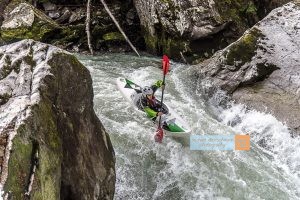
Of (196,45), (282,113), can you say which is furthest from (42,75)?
(196,45)

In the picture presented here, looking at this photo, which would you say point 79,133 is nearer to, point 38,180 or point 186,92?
point 38,180

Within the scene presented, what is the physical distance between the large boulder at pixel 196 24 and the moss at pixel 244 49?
189 cm

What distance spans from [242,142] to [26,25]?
893 centimetres

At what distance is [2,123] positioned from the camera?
3.92 m

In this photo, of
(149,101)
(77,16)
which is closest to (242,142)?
(149,101)

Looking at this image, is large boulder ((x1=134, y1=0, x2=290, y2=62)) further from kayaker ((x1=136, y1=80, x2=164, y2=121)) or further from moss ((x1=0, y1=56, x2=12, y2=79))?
moss ((x1=0, y1=56, x2=12, y2=79))

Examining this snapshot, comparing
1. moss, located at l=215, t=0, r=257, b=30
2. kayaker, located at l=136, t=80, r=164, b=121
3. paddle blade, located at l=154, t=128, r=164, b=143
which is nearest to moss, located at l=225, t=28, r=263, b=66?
moss, located at l=215, t=0, r=257, b=30

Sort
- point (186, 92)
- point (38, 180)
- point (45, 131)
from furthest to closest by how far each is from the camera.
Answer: point (186, 92) → point (45, 131) → point (38, 180)

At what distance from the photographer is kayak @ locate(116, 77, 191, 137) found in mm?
8297

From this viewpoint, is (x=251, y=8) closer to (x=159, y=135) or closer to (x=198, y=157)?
(x=198, y=157)

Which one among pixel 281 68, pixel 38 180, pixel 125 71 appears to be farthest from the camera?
pixel 125 71

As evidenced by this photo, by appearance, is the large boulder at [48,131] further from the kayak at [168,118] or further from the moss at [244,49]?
the moss at [244,49]

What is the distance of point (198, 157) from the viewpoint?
801 cm

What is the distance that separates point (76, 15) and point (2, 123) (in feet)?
39.4
